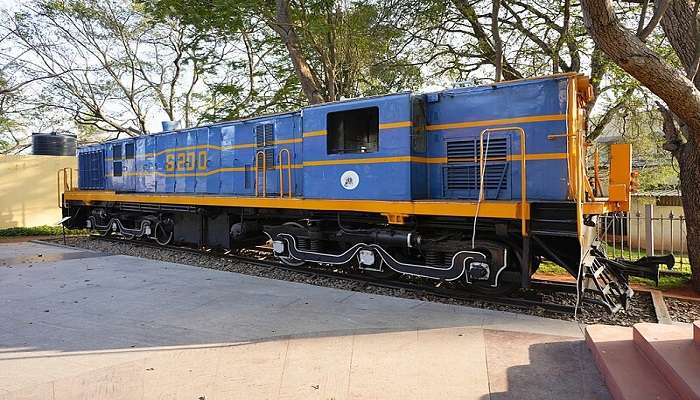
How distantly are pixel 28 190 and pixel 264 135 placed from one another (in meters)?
14.2

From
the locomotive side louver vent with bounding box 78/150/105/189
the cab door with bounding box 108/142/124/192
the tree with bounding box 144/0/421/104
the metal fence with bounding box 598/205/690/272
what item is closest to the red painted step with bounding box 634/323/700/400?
the metal fence with bounding box 598/205/690/272

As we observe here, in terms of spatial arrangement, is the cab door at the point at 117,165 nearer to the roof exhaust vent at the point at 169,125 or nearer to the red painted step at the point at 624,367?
the roof exhaust vent at the point at 169,125

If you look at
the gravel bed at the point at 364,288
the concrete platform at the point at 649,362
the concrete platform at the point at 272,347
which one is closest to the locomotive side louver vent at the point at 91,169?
→ the gravel bed at the point at 364,288

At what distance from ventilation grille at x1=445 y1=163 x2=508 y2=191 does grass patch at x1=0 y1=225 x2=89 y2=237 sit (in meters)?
14.6

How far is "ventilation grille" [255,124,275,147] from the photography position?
927 centimetres

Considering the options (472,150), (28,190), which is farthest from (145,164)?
(472,150)

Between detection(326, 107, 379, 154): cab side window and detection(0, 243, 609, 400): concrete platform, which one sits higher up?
detection(326, 107, 379, 154): cab side window

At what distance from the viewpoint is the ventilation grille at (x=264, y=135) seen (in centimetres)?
927

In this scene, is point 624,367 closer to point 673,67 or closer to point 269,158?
point 673,67

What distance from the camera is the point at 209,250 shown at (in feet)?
38.2

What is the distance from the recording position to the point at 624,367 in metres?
3.80

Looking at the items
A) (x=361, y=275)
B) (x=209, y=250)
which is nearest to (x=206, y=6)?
(x=209, y=250)

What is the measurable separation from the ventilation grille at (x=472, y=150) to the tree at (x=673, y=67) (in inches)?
66.8

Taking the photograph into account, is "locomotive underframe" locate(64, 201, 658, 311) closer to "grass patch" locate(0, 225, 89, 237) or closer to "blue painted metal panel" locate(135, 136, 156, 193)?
"blue painted metal panel" locate(135, 136, 156, 193)
